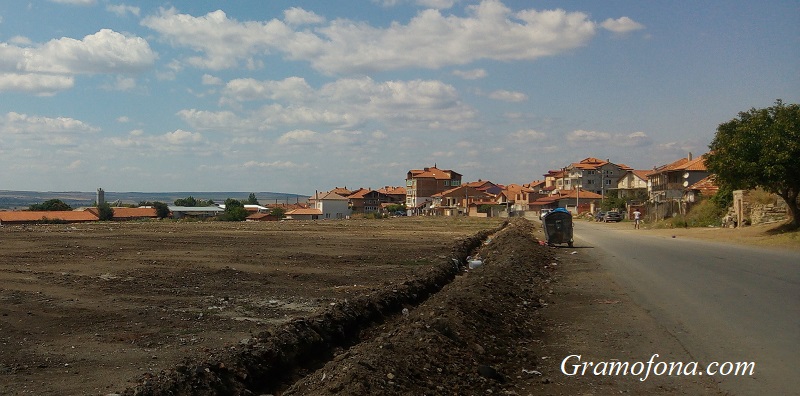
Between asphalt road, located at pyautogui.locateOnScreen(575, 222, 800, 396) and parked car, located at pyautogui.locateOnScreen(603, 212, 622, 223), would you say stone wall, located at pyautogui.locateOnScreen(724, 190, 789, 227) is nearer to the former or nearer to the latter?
asphalt road, located at pyautogui.locateOnScreen(575, 222, 800, 396)

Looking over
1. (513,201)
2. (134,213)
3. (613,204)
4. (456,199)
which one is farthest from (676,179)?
(134,213)

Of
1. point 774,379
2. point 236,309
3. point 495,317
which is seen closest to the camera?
point 774,379

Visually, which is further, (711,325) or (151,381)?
(711,325)

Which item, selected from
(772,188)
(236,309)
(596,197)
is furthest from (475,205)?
(236,309)

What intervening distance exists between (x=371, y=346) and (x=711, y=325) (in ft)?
17.4

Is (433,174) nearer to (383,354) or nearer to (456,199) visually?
(456,199)

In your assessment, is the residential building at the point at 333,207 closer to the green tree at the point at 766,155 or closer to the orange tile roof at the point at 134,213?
the orange tile roof at the point at 134,213

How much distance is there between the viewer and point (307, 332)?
9891 millimetres

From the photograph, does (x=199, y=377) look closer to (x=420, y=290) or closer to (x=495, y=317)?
(x=495, y=317)

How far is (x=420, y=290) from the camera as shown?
16.1m

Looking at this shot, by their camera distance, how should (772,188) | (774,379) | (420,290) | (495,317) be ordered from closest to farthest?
(774,379) → (495,317) → (420,290) → (772,188)

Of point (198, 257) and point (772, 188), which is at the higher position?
point (772, 188)

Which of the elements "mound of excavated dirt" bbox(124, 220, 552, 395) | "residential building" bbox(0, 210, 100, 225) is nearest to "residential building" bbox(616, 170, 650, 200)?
"residential building" bbox(0, 210, 100, 225)

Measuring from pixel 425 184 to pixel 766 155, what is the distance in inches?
5189
